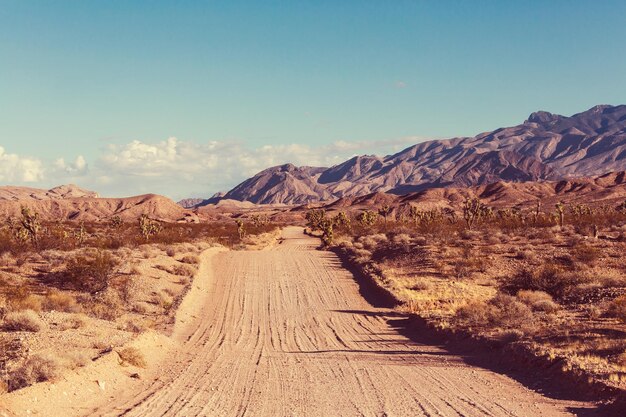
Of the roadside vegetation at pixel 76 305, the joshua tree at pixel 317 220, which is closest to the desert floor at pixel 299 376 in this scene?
the roadside vegetation at pixel 76 305

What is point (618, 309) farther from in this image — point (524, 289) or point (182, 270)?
point (182, 270)

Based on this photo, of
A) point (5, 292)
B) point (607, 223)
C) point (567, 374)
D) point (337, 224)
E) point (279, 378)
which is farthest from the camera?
point (337, 224)

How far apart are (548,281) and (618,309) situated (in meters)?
5.43

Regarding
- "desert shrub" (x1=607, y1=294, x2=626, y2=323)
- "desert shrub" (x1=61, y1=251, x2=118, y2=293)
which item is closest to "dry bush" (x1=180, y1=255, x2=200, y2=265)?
"desert shrub" (x1=61, y1=251, x2=118, y2=293)

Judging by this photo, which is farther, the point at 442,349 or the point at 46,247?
the point at 46,247

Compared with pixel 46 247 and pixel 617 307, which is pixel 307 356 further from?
pixel 46 247

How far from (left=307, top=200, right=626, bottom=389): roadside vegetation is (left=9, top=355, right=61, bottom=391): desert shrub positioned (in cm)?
1001

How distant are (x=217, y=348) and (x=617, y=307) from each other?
39.0 ft

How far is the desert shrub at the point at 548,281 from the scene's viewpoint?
2081 cm

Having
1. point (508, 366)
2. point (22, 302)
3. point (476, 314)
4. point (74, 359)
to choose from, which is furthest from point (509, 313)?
point (22, 302)

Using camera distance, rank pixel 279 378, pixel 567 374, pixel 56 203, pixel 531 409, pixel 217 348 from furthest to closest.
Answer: pixel 56 203 < pixel 217 348 < pixel 279 378 < pixel 567 374 < pixel 531 409

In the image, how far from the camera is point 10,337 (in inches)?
493

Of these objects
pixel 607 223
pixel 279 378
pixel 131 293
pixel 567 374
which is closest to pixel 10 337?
pixel 279 378

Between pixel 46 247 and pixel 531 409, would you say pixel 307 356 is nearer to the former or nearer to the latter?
pixel 531 409
